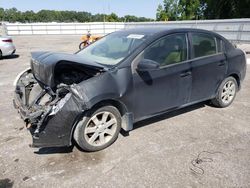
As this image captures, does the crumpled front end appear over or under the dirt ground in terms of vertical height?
over

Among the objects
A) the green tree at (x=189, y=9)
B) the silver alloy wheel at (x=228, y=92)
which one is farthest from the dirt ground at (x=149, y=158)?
the green tree at (x=189, y=9)

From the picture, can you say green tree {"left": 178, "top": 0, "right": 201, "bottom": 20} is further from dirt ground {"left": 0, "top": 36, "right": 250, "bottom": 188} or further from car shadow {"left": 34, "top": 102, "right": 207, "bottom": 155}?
dirt ground {"left": 0, "top": 36, "right": 250, "bottom": 188}

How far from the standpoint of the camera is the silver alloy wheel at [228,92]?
16.2 ft

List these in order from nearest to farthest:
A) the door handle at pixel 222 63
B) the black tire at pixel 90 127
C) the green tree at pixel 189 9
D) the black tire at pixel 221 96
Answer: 1. the black tire at pixel 90 127
2. the door handle at pixel 222 63
3. the black tire at pixel 221 96
4. the green tree at pixel 189 9

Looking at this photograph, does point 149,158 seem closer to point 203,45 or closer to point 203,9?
point 203,45

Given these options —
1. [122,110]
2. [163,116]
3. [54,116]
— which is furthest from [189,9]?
[54,116]

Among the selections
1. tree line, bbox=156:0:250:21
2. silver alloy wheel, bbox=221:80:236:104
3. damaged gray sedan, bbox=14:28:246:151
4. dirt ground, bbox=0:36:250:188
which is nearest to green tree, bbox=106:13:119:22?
tree line, bbox=156:0:250:21

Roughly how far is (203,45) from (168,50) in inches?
35.5

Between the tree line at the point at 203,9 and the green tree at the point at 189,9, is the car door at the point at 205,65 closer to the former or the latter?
the tree line at the point at 203,9

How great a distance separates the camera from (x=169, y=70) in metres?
3.85

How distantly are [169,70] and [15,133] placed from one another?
266 cm

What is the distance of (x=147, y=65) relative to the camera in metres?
3.44

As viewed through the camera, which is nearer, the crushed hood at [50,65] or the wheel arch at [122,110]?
the crushed hood at [50,65]

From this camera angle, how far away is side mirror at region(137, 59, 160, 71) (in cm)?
343
